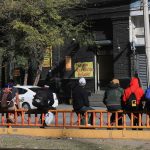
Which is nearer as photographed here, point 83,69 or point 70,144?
point 70,144

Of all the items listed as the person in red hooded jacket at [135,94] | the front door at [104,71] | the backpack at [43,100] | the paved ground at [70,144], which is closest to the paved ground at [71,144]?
the paved ground at [70,144]

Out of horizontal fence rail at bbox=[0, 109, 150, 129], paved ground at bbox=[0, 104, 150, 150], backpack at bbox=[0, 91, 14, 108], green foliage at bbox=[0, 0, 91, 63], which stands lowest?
paved ground at bbox=[0, 104, 150, 150]

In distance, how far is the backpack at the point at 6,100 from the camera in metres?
16.5

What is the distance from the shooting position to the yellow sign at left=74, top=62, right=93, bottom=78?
33.4 meters

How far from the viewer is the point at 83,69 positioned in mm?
33781

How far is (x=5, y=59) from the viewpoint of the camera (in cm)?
3206

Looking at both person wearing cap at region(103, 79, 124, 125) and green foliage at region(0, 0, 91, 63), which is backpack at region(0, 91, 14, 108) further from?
green foliage at region(0, 0, 91, 63)

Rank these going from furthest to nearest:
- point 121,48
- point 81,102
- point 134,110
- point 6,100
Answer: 1. point 121,48
2. point 6,100
3. point 81,102
4. point 134,110

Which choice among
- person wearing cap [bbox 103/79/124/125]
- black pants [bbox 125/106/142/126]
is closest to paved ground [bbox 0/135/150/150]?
black pants [bbox 125/106/142/126]

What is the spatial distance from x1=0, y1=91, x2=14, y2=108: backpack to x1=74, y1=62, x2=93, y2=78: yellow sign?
54.6 ft

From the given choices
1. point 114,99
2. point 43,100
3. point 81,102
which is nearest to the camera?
point 114,99

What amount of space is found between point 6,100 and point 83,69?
17.4 meters

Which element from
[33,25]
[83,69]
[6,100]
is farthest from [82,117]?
[83,69]

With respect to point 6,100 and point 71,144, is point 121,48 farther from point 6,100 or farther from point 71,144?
point 71,144
